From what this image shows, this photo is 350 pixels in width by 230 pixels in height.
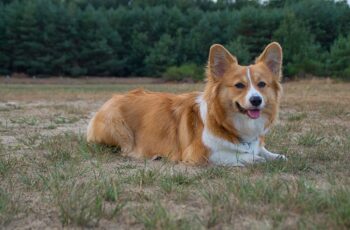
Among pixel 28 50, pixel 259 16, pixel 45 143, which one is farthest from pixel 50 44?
pixel 45 143

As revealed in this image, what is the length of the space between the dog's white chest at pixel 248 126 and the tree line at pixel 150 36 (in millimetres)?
33912

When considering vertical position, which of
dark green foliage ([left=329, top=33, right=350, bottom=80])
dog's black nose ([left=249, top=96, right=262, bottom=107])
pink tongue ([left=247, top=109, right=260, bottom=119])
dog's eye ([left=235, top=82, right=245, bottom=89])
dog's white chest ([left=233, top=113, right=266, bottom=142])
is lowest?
dark green foliage ([left=329, top=33, right=350, bottom=80])

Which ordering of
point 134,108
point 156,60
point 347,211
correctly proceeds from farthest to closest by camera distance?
point 156,60 < point 134,108 < point 347,211

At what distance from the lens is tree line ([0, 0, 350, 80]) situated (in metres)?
41.7

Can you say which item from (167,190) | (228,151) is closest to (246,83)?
(228,151)

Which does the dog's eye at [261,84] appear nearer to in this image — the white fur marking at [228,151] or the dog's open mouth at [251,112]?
the dog's open mouth at [251,112]

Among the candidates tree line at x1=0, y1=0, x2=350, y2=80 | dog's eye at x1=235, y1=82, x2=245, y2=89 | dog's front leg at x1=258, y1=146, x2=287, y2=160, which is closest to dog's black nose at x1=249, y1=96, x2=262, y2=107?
dog's eye at x1=235, y1=82, x2=245, y2=89

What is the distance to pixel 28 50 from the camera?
44.0 m

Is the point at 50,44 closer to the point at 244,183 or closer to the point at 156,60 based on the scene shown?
the point at 156,60

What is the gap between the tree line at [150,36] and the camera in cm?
4166

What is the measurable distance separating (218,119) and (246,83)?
462 millimetres

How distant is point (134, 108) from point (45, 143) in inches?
46.3

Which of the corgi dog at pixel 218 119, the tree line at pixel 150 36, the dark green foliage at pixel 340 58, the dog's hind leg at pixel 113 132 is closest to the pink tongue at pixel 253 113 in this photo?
the corgi dog at pixel 218 119

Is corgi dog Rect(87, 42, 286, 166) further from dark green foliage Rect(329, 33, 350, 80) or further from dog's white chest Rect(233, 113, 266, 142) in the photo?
dark green foliage Rect(329, 33, 350, 80)
